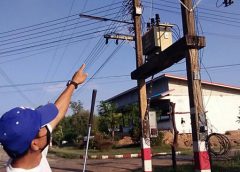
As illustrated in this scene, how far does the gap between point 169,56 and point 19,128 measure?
10.2 meters

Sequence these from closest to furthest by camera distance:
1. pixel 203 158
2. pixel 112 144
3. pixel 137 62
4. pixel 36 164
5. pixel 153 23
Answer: pixel 36 164 < pixel 203 158 < pixel 153 23 < pixel 137 62 < pixel 112 144

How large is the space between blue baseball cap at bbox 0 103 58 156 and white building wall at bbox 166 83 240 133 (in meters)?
34.5

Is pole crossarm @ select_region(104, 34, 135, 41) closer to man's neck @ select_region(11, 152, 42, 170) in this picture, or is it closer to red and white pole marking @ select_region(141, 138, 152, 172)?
red and white pole marking @ select_region(141, 138, 152, 172)

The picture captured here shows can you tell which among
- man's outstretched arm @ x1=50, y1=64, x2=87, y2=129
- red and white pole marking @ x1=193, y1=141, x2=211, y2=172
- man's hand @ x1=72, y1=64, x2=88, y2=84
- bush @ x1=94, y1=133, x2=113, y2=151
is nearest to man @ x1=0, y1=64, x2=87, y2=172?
man's outstretched arm @ x1=50, y1=64, x2=87, y2=129

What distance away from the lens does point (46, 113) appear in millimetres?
2676

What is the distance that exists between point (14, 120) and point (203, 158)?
8493 millimetres

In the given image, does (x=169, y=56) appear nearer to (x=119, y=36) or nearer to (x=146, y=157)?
(x=146, y=157)

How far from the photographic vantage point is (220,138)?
38.4 feet

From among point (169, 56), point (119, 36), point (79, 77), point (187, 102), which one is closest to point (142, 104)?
point (169, 56)

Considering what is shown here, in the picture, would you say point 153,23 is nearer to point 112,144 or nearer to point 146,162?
point 146,162

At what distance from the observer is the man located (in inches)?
97.6

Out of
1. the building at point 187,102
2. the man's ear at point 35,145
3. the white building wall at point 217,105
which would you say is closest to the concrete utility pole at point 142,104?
the man's ear at point 35,145

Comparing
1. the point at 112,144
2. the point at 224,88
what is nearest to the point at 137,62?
the point at 112,144

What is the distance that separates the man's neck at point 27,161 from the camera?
2.63 meters
